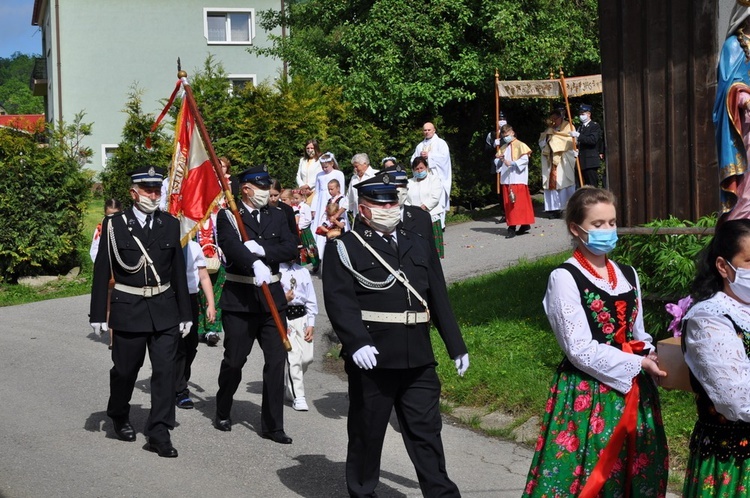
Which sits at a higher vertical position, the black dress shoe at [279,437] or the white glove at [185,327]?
the white glove at [185,327]

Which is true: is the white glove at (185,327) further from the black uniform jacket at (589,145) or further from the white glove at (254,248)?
the black uniform jacket at (589,145)

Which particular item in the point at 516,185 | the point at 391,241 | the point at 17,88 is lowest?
the point at 391,241

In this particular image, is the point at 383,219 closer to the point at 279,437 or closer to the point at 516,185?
the point at 279,437

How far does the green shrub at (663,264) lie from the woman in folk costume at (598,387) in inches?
140

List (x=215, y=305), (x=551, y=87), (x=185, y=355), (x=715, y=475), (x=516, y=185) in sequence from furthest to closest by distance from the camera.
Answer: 1. (x=551, y=87)
2. (x=516, y=185)
3. (x=215, y=305)
4. (x=185, y=355)
5. (x=715, y=475)

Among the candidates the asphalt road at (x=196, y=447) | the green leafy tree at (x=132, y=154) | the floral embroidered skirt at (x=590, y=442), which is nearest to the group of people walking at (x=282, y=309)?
the asphalt road at (x=196, y=447)

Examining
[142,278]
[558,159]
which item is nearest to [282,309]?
[142,278]

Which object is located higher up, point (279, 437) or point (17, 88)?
point (17, 88)

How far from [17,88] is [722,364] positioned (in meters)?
130

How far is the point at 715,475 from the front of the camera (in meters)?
4.16

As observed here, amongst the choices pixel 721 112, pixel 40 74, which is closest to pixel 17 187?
pixel 721 112

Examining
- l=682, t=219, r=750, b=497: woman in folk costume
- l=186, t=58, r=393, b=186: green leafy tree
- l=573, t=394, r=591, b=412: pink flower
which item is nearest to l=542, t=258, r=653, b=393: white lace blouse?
l=573, t=394, r=591, b=412: pink flower

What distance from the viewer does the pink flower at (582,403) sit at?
16.3 feet

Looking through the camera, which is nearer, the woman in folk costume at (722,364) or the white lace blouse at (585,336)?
the woman in folk costume at (722,364)
